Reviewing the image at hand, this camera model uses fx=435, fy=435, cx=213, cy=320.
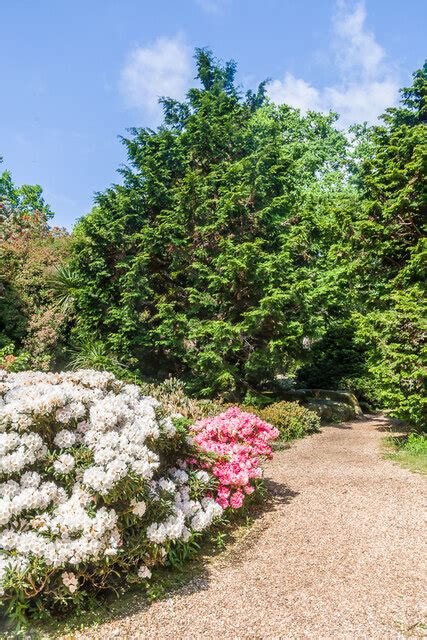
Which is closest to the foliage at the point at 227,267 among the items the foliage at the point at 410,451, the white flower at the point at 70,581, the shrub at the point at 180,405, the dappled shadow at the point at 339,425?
the shrub at the point at 180,405

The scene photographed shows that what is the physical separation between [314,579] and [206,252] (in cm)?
897

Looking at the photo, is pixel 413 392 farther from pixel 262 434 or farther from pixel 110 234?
pixel 110 234

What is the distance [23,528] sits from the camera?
312 cm

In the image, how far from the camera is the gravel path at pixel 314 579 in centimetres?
289

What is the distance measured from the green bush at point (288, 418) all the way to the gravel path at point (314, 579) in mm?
3609

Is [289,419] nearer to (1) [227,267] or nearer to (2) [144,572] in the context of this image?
(1) [227,267]

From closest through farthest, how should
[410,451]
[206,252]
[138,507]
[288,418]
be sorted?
[138,507] < [410,451] < [288,418] < [206,252]

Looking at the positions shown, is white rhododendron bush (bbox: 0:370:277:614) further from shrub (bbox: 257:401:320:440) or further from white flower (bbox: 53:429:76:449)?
shrub (bbox: 257:401:320:440)

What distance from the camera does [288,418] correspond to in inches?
387

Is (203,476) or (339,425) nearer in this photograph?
(203,476)

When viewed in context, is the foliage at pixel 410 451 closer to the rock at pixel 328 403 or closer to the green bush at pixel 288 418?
the green bush at pixel 288 418

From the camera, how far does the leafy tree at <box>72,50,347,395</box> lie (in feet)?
35.0

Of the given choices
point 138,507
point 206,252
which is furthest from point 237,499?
point 206,252

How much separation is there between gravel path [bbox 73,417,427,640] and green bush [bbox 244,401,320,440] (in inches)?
142
